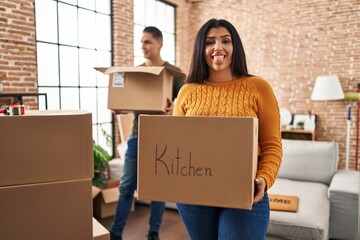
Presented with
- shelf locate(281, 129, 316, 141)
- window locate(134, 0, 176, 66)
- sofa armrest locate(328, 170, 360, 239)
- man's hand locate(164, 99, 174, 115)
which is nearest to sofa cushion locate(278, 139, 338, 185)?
sofa armrest locate(328, 170, 360, 239)

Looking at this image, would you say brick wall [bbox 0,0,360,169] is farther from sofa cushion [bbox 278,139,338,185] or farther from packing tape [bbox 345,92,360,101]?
sofa cushion [bbox 278,139,338,185]

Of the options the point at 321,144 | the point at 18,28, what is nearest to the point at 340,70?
the point at 321,144

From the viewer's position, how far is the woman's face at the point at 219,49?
1272 millimetres

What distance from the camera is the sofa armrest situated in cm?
249

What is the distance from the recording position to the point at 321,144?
301cm

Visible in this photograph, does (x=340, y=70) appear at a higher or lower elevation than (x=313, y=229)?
higher

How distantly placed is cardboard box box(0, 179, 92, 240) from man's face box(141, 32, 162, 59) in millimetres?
1318

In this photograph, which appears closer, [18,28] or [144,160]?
[144,160]

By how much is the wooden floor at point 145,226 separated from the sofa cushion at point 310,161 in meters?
1.07

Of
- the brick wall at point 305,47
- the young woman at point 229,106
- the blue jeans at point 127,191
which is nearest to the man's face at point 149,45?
the blue jeans at point 127,191

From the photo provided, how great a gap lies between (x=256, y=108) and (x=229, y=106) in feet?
0.32

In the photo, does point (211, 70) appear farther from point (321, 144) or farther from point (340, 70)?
point (340, 70)

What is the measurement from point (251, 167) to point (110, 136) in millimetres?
3445

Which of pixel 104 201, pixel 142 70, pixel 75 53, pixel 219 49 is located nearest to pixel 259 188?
pixel 219 49
